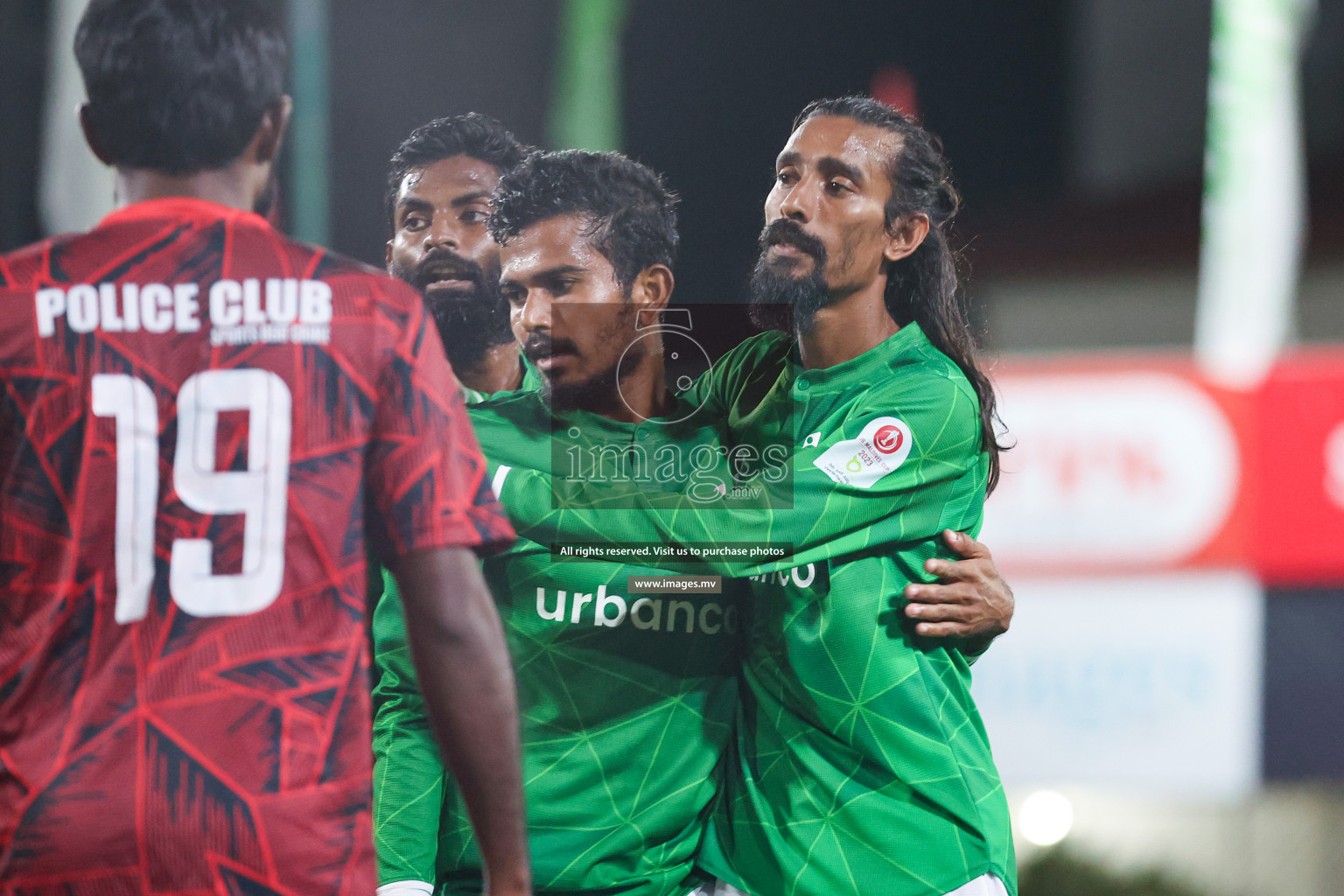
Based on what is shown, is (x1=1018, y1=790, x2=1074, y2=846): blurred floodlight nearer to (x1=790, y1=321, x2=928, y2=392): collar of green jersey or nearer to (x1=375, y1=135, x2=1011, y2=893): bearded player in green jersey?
(x1=375, y1=135, x2=1011, y2=893): bearded player in green jersey

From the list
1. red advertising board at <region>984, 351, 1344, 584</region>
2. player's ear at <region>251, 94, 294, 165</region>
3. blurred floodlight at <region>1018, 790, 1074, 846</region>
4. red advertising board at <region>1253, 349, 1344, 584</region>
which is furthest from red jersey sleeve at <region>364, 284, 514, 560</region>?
red advertising board at <region>1253, 349, 1344, 584</region>

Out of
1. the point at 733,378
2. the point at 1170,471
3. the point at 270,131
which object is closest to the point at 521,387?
Result: the point at 733,378

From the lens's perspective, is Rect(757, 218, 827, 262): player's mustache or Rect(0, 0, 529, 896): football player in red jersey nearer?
Rect(0, 0, 529, 896): football player in red jersey

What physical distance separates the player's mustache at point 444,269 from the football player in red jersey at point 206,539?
1.45ft

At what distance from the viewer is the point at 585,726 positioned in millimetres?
1574

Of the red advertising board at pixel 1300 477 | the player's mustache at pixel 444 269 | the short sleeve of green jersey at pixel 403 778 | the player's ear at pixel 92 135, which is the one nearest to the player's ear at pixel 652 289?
the player's mustache at pixel 444 269

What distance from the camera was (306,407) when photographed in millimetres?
1113

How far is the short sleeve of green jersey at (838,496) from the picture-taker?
1.49 meters

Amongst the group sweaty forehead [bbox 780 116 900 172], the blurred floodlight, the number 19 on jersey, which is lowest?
the blurred floodlight

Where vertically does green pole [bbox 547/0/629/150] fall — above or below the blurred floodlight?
above

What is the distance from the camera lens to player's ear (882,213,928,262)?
1.59m

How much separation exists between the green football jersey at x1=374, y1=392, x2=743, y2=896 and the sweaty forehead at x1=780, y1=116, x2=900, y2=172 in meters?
0.42

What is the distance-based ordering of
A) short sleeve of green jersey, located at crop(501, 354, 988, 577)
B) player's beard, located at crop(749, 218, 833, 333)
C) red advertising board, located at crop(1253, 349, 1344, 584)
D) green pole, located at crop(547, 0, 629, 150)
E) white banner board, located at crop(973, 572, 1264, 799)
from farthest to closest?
red advertising board, located at crop(1253, 349, 1344, 584) → white banner board, located at crop(973, 572, 1264, 799) → green pole, located at crop(547, 0, 629, 150) → player's beard, located at crop(749, 218, 833, 333) → short sleeve of green jersey, located at crop(501, 354, 988, 577)

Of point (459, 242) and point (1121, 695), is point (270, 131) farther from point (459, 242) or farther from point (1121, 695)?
point (1121, 695)
